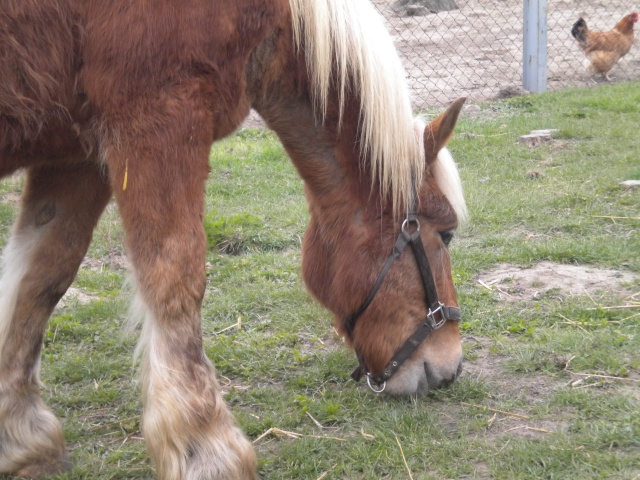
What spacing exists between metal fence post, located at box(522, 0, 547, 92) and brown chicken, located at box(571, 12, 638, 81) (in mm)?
1044

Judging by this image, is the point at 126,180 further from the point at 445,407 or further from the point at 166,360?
the point at 445,407

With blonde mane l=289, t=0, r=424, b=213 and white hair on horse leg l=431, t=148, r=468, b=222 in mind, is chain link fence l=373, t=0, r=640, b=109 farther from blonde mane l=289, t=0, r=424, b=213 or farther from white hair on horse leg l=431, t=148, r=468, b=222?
blonde mane l=289, t=0, r=424, b=213

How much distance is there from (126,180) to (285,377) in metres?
1.56

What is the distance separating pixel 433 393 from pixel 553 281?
147 centimetres

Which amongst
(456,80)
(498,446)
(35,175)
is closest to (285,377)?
(498,446)

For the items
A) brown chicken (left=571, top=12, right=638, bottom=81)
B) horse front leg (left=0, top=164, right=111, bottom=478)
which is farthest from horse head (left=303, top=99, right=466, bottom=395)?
brown chicken (left=571, top=12, right=638, bottom=81)

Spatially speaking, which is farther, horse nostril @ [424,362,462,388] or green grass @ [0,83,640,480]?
horse nostril @ [424,362,462,388]

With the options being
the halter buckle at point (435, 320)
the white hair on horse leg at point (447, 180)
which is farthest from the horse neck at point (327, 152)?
the halter buckle at point (435, 320)

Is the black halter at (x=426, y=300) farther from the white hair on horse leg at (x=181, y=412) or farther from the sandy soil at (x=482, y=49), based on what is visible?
the sandy soil at (x=482, y=49)

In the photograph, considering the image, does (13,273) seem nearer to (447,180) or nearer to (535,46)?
(447,180)

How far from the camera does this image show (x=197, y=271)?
2691mm

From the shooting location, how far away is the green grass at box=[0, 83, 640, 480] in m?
3.07

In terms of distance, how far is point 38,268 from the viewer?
3229 millimetres

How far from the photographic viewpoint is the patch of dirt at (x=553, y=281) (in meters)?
4.54
